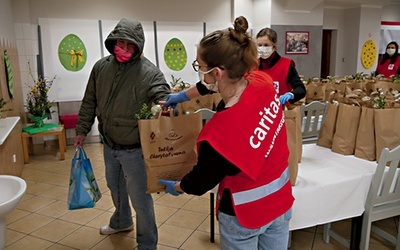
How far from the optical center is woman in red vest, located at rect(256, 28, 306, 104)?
271 centimetres

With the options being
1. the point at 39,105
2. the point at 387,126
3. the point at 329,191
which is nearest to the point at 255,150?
the point at 329,191

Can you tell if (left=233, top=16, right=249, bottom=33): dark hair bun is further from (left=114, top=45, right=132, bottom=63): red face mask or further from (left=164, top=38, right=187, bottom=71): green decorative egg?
(left=164, top=38, right=187, bottom=71): green decorative egg

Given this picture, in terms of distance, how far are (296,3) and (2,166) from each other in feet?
18.7

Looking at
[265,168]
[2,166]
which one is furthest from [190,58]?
[265,168]

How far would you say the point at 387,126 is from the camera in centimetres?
210

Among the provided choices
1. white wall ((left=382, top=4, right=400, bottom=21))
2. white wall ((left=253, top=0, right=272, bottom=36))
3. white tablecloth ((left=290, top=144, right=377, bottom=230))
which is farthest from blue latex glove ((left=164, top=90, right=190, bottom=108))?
white wall ((left=382, top=4, right=400, bottom=21))

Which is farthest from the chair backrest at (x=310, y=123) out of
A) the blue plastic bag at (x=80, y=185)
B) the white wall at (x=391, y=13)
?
the white wall at (x=391, y=13)

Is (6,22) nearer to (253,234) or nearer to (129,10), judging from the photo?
(129,10)

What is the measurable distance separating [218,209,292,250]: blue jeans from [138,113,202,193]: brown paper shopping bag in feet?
1.27

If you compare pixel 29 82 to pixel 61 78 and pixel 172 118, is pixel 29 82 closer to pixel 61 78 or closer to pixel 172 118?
pixel 61 78

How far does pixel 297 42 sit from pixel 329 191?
5574 millimetres

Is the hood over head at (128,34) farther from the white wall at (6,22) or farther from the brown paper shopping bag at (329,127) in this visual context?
the white wall at (6,22)

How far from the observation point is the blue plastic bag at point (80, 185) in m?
2.04

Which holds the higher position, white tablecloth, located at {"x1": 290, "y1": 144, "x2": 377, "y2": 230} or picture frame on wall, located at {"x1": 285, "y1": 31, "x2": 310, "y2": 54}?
picture frame on wall, located at {"x1": 285, "y1": 31, "x2": 310, "y2": 54}
